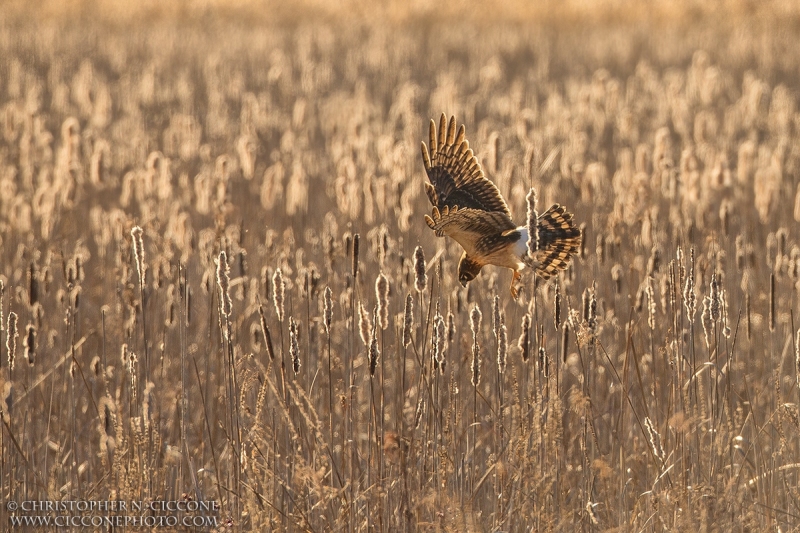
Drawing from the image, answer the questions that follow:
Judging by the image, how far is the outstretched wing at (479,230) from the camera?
3141mm

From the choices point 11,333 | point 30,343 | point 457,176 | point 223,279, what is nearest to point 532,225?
point 223,279

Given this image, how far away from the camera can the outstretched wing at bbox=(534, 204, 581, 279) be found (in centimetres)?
317

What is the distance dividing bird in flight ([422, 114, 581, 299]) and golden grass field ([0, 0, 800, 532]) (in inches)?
6.6

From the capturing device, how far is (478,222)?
3.22m

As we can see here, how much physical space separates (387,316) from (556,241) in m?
0.66

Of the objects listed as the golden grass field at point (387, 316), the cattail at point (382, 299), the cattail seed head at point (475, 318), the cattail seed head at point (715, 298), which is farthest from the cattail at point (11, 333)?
the cattail seed head at point (715, 298)

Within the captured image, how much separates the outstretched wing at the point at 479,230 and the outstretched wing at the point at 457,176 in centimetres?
24

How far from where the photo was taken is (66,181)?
512 cm

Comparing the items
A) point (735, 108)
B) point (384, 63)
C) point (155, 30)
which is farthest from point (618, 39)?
point (155, 30)

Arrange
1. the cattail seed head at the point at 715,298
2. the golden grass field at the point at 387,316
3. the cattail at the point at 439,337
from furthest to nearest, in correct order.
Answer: the golden grass field at the point at 387,316
the cattail seed head at the point at 715,298
the cattail at the point at 439,337

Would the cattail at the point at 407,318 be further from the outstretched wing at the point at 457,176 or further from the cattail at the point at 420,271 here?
the outstretched wing at the point at 457,176

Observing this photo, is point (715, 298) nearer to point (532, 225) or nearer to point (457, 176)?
point (532, 225)

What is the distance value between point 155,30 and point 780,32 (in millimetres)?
7068

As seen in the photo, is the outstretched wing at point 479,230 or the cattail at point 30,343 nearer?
the outstretched wing at point 479,230
